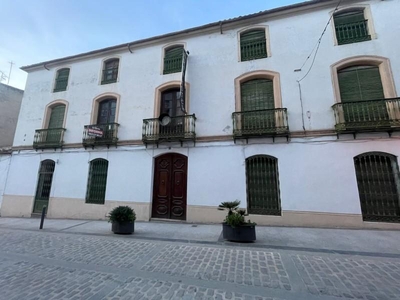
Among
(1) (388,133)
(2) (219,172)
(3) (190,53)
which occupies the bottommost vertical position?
(2) (219,172)

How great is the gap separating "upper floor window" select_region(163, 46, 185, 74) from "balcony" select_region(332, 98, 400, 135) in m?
7.47

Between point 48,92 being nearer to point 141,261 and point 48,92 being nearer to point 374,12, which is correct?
point 141,261

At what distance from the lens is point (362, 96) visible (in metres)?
7.46

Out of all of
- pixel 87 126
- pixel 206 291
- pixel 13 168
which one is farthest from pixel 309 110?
pixel 13 168

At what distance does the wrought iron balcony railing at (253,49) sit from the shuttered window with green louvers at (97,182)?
29.1 feet

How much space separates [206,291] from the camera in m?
3.01

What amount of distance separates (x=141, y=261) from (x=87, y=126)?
8.62 metres

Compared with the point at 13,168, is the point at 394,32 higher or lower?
higher

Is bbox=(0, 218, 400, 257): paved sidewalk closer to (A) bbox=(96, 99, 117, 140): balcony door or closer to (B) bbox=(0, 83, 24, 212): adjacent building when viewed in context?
(A) bbox=(96, 99, 117, 140): balcony door

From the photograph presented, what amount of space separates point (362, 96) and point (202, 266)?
28.4 feet

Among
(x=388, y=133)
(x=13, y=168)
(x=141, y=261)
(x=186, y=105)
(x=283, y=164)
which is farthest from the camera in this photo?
(x=13, y=168)

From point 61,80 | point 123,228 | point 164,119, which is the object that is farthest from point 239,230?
point 61,80

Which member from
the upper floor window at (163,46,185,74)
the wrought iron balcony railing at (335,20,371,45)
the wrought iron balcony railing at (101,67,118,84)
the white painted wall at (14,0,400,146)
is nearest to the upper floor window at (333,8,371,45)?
the wrought iron balcony railing at (335,20,371,45)

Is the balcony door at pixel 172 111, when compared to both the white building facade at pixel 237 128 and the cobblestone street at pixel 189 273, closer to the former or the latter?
the white building facade at pixel 237 128
